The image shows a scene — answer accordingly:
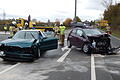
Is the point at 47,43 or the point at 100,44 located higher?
the point at 47,43

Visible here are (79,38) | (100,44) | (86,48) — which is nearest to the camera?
(100,44)

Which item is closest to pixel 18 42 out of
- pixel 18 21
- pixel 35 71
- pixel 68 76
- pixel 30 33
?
pixel 30 33

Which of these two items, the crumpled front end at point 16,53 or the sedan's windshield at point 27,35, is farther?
the sedan's windshield at point 27,35

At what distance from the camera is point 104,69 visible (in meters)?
8.71

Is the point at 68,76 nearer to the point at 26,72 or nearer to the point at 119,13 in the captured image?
the point at 26,72

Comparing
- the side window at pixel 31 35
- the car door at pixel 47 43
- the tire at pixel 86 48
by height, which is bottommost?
the tire at pixel 86 48

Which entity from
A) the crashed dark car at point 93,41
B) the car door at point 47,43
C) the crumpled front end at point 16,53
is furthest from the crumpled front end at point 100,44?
the crumpled front end at point 16,53

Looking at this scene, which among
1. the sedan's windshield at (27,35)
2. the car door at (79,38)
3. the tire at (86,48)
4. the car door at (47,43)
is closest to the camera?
the sedan's windshield at (27,35)

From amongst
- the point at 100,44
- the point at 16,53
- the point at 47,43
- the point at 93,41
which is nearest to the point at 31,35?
the point at 47,43

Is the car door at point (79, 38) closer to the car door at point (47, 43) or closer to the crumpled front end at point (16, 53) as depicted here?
the car door at point (47, 43)

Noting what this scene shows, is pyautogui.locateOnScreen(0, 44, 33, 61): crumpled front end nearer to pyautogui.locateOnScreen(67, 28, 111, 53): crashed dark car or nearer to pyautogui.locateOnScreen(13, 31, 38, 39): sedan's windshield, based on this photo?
pyautogui.locateOnScreen(13, 31, 38, 39): sedan's windshield

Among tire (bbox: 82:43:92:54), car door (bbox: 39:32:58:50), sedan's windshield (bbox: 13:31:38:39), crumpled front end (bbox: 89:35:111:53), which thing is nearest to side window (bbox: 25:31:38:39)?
sedan's windshield (bbox: 13:31:38:39)

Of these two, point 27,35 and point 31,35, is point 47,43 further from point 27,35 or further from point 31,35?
point 27,35

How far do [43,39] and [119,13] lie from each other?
5121 cm
